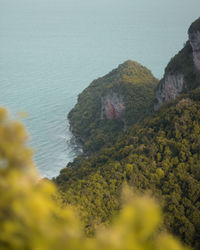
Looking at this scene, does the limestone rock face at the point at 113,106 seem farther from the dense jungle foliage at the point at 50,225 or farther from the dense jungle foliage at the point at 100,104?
the dense jungle foliage at the point at 50,225

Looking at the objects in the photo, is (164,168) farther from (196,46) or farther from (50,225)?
(50,225)

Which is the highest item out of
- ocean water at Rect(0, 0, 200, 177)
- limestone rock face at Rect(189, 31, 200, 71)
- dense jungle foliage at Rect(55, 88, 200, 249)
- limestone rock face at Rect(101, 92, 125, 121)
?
ocean water at Rect(0, 0, 200, 177)

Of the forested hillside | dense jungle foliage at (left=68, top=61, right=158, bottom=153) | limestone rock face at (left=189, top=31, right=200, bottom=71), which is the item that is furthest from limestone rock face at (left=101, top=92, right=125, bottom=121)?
limestone rock face at (left=189, top=31, right=200, bottom=71)

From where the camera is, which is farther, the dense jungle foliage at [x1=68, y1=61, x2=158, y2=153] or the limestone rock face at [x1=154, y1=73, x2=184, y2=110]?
the dense jungle foliage at [x1=68, y1=61, x2=158, y2=153]

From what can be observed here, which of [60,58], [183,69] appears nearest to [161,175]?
[183,69]

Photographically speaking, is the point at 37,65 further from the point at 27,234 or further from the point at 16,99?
the point at 27,234

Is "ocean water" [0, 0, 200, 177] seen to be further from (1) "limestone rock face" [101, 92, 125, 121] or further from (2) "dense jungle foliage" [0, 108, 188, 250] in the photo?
(2) "dense jungle foliage" [0, 108, 188, 250]
